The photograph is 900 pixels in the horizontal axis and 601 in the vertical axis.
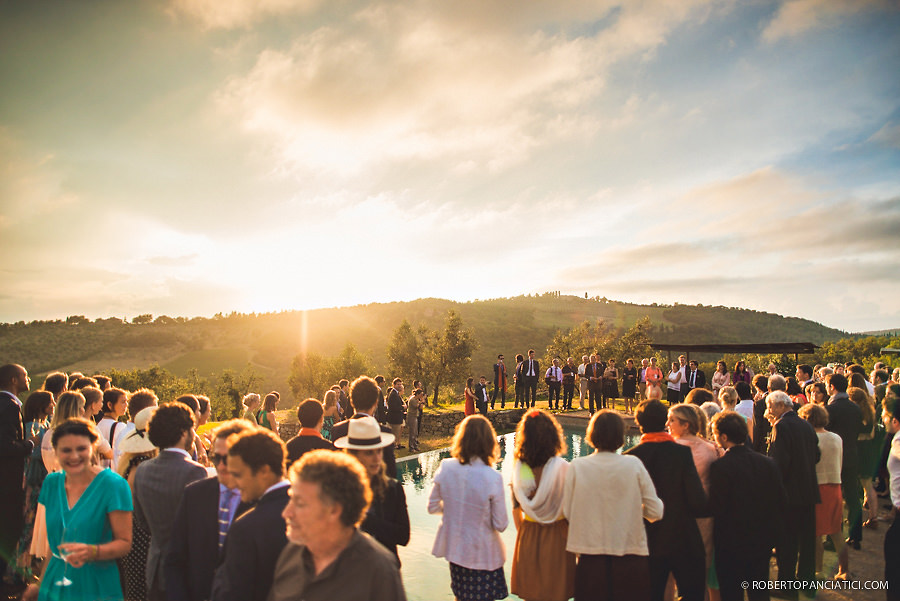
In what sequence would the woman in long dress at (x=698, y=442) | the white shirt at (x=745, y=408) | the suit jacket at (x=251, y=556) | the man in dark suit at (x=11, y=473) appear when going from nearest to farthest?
1. the suit jacket at (x=251, y=556)
2. the woman in long dress at (x=698, y=442)
3. the man in dark suit at (x=11, y=473)
4. the white shirt at (x=745, y=408)

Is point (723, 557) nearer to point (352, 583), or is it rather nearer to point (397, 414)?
point (352, 583)

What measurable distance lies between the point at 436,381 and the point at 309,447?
27.4 m

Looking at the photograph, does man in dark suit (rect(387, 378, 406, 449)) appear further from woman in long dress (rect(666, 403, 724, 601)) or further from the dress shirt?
the dress shirt

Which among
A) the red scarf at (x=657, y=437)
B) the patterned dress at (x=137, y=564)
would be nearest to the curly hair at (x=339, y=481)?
the patterned dress at (x=137, y=564)

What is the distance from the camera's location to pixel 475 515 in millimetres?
3549

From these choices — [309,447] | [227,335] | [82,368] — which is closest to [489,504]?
[309,447]

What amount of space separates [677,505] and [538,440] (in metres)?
1.14

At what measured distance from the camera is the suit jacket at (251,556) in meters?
Answer: 2.18

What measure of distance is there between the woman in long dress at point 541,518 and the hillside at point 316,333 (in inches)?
2471

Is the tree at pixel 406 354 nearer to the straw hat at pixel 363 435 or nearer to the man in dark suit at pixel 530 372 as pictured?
the man in dark suit at pixel 530 372

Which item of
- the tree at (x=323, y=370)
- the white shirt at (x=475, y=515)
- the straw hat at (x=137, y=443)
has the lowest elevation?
the tree at (x=323, y=370)

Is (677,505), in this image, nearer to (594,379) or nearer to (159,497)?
(159,497)

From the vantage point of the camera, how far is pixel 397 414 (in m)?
12.6

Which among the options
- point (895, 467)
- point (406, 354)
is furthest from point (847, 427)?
point (406, 354)
